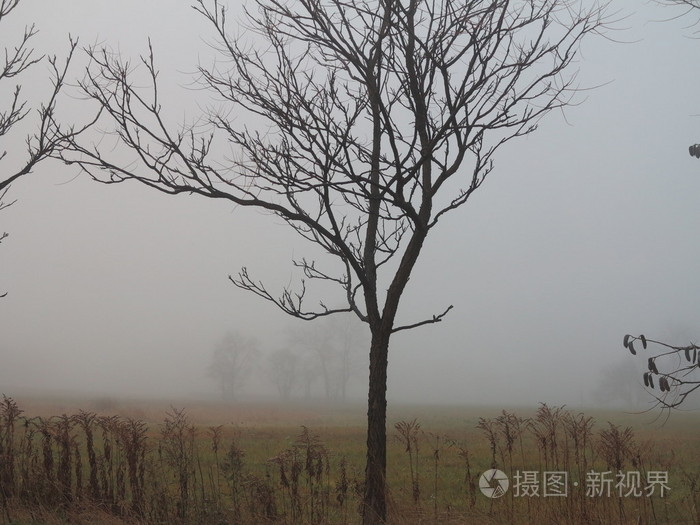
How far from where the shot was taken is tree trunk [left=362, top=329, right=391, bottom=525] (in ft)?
17.6

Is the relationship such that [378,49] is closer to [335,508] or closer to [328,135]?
[328,135]

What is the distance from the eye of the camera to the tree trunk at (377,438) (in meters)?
5.37

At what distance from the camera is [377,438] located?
545 centimetres

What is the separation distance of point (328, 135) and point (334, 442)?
12536mm

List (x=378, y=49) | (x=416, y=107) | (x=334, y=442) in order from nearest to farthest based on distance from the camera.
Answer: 1. (x=378, y=49)
2. (x=416, y=107)
3. (x=334, y=442)

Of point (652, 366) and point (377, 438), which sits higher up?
point (652, 366)

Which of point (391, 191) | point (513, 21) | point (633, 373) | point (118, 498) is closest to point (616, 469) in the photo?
point (391, 191)

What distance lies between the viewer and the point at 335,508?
684 cm

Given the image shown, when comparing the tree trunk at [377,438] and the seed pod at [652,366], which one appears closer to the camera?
the seed pod at [652,366]

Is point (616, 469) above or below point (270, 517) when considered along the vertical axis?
above

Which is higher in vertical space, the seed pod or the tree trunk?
the seed pod

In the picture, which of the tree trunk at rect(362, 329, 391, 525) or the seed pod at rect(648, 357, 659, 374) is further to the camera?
the tree trunk at rect(362, 329, 391, 525)

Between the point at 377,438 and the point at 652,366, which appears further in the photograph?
the point at 377,438

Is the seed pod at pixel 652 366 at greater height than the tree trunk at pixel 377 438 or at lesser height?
greater
